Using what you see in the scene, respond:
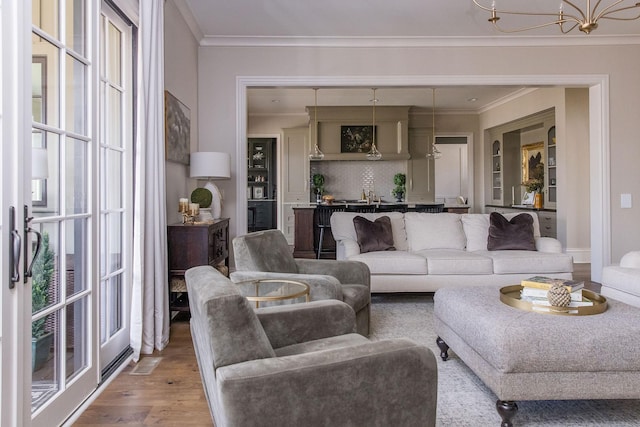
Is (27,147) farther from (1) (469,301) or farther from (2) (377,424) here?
(1) (469,301)

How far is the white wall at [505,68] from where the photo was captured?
5125mm

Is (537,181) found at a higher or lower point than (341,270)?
higher

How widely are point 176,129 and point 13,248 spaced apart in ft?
8.26

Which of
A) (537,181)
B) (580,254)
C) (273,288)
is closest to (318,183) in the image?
→ (537,181)

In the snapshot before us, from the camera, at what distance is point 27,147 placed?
176 cm

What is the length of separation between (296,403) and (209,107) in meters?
4.32

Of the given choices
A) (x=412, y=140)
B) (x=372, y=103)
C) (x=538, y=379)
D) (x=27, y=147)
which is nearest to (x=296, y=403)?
(x=538, y=379)

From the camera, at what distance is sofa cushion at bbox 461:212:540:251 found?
4.87 metres

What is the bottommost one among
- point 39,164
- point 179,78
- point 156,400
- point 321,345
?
point 156,400

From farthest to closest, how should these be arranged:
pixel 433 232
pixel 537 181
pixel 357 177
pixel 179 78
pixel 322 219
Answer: pixel 357 177, pixel 537 181, pixel 322 219, pixel 433 232, pixel 179 78

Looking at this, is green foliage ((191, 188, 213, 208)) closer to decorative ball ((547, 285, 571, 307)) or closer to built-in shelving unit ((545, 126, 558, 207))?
decorative ball ((547, 285, 571, 307))

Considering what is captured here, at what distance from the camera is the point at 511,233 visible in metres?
4.74

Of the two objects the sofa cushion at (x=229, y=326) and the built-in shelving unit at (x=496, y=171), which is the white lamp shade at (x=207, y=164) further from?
the built-in shelving unit at (x=496, y=171)

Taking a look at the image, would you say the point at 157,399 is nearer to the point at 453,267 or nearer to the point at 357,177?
the point at 453,267
